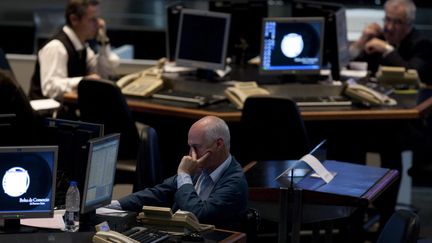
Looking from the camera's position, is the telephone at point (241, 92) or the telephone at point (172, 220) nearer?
the telephone at point (172, 220)

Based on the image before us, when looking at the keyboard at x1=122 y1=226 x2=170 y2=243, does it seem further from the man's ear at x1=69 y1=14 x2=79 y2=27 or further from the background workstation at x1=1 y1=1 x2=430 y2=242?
the background workstation at x1=1 y1=1 x2=430 y2=242

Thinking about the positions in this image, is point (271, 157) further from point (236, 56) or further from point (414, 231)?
point (414, 231)

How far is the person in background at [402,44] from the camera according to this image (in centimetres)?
802

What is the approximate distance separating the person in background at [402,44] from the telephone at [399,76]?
0.82 ft

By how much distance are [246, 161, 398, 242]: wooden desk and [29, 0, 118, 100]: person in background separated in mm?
2260

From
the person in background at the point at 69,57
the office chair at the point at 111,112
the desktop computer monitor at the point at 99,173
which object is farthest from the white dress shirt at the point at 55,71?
the desktop computer monitor at the point at 99,173

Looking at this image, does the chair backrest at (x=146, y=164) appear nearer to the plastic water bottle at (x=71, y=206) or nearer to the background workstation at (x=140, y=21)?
the plastic water bottle at (x=71, y=206)

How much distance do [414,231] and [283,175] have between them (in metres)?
1.18

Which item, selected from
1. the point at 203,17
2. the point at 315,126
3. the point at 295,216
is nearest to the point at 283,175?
the point at 295,216

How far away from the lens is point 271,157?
6.85 meters

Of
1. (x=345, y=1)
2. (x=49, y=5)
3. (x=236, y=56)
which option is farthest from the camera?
(x=49, y=5)

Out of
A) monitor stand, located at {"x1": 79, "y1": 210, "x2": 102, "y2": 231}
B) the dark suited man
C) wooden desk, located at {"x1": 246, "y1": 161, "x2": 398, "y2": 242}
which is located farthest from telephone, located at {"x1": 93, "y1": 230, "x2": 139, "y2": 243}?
the dark suited man

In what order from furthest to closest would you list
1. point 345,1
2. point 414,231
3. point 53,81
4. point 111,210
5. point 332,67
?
point 345,1 → point 332,67 → point 53,81 → point 111,210 → point 414,231

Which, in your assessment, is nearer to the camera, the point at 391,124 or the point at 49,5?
the point at 391,124
